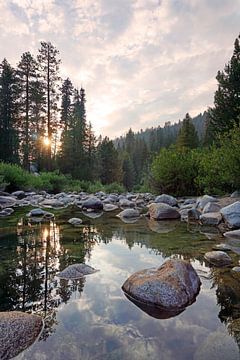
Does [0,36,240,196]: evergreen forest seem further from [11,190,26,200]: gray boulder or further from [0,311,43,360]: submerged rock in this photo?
[0,311,43,360]: submerged rock

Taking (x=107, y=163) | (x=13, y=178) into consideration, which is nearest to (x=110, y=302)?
(x=13, y=178)

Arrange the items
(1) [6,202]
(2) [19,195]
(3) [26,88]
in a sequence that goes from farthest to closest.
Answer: (3) [26,88] → (2) [19,195] → (1) [6,202]

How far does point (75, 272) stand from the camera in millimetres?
2697

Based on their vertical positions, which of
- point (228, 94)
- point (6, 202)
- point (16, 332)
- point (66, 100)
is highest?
point (66, 100)

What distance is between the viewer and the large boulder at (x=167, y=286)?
81.1 inches

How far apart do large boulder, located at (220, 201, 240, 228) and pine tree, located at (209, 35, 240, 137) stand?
1356 centimetres

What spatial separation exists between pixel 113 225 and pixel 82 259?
7.54 ft

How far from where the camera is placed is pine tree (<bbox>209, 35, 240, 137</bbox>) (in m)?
17.9

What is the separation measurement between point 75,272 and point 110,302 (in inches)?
26.5

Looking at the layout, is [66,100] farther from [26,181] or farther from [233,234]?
[233,234]

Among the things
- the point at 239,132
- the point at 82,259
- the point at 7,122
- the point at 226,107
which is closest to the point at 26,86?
the point at 7,122

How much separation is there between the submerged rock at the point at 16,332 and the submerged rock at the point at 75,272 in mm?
806

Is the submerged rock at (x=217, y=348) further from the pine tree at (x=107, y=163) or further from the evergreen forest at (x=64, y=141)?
the pine tree at (x=107, y=163)

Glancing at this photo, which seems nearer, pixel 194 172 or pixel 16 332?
pixel 16 332
